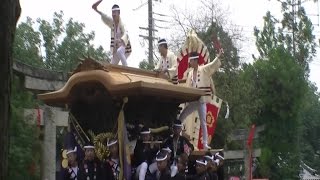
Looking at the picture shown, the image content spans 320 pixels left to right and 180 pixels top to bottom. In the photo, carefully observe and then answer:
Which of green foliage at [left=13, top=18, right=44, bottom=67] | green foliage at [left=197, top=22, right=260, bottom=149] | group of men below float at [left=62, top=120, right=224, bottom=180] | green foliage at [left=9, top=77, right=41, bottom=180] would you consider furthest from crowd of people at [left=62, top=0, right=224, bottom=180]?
green foliage at [left=13, top=18, right=44, bottom=67]

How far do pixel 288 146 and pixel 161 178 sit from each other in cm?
2055

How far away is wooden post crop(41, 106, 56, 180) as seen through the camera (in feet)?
49.2

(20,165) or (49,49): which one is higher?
(49,49)

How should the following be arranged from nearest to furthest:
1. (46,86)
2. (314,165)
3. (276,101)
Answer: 1. (46,86)
2. (276,101)
3. (314,165)

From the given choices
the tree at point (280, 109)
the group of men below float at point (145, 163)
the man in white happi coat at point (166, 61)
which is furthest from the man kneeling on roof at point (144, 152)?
the tree at point (280, 109)

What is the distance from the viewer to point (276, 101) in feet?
87.4

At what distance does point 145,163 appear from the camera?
7672mm

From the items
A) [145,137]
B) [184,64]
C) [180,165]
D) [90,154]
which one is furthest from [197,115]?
[90,154]

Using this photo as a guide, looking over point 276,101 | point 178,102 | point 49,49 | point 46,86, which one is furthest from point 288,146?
point 178,102

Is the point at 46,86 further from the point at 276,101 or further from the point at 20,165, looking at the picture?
the point at 276,101

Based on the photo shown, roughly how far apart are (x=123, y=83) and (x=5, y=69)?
3618mm

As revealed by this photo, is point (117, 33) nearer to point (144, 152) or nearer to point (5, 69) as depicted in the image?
point (144, 152)

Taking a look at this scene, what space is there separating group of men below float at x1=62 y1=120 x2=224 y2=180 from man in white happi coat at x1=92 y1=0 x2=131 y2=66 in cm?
163

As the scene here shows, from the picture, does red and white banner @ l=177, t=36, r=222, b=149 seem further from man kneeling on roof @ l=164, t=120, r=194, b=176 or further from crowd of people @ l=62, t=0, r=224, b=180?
man kneeling on roof @ l=164, t=120, r=194, b=176
